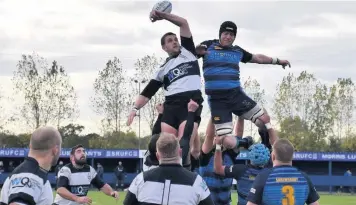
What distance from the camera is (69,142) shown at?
78.8 meters

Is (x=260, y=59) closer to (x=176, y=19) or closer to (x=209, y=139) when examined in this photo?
(x=209, y=139)

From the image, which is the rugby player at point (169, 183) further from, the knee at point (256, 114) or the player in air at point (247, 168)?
the knee at point (256, 114)

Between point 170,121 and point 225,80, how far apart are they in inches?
47.8

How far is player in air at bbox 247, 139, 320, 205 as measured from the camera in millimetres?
7844

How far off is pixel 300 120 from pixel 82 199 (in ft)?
228

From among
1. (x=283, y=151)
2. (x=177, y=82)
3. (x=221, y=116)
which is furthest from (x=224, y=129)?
(x=283, y=151)

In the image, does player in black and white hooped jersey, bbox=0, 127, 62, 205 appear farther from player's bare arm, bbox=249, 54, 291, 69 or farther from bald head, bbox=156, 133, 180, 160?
player's bare arm, bbox=249, 54, 291, 69

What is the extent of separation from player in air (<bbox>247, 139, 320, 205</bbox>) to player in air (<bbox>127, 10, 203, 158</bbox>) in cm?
277

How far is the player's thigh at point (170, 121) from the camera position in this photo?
35.4 ft

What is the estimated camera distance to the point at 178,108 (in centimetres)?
1079

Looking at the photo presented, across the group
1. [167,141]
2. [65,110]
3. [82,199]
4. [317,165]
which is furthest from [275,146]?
[65,110]

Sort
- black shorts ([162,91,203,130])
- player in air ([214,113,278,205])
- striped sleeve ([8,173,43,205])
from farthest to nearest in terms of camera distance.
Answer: black shorts ([162,91,203,130]) < player in air ([214,113,278,205]) < striped sleeve ([8,173,43,205])

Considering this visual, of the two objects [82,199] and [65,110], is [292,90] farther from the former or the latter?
[82,199]

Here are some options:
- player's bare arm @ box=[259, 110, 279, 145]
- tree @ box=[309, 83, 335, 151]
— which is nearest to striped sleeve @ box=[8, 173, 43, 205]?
player's bare arm @ box=[259, 110, 279, 145]
